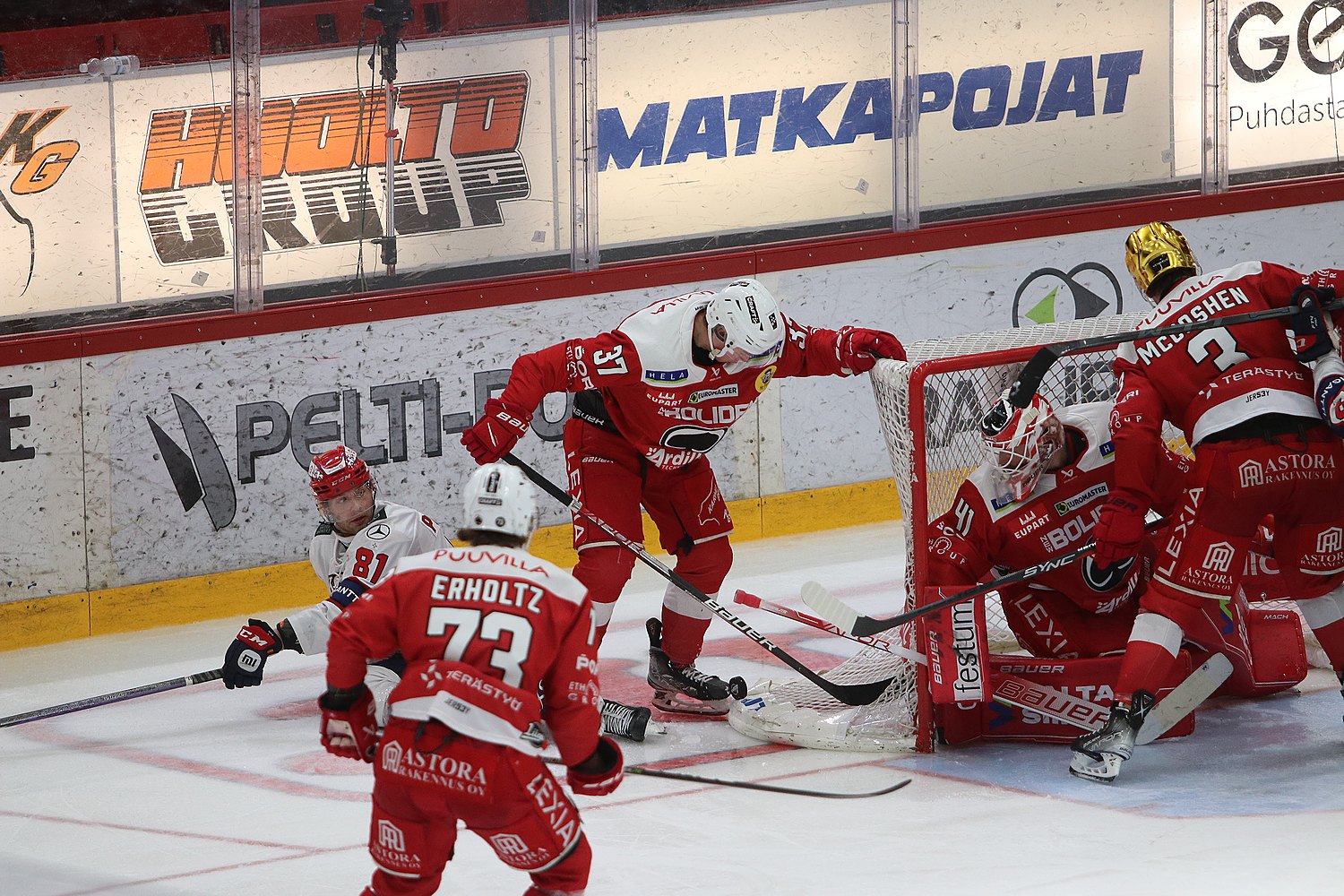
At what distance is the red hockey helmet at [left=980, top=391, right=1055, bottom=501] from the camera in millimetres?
4270

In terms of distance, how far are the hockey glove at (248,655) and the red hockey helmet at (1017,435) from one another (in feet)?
6.32

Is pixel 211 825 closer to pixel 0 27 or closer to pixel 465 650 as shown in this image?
pixel 465 650

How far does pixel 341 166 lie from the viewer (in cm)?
635

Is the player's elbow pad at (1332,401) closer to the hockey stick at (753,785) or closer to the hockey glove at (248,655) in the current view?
the hockey stick at (753,785)

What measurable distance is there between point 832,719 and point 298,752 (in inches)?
55.0

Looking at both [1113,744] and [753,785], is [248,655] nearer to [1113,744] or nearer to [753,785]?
[753,785]

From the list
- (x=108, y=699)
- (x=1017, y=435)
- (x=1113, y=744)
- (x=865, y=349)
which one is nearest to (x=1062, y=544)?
(x=1017, y=435)

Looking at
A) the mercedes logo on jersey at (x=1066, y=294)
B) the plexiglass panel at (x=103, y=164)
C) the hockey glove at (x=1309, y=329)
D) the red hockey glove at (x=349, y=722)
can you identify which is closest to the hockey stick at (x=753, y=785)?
the red hockey glove at (x=349, y=722)

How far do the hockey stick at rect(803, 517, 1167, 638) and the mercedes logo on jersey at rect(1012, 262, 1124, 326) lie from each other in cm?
287

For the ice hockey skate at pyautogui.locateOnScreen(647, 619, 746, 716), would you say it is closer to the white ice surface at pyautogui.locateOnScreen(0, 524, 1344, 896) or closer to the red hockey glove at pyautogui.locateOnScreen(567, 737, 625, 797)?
the white ice surface at pyautogui.locateOnScreen(0, 524, 1344, 896)

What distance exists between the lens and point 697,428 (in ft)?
15.1

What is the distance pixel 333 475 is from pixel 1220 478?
2.22m

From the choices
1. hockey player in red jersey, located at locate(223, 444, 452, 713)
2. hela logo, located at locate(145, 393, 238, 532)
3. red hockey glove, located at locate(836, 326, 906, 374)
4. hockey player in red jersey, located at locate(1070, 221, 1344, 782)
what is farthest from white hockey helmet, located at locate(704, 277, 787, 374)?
hela logo, located at locate(145, 393, 238, 532)

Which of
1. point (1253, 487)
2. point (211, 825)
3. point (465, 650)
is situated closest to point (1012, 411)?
point (1253, 487)
